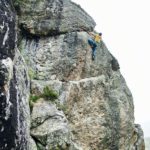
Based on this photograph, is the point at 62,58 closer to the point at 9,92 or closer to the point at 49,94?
the point at 49,94

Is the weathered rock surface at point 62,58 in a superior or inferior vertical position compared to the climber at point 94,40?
inferior

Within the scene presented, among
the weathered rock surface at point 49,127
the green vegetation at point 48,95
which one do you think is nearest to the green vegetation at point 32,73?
the green vegetation at point 48,95

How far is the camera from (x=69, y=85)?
34281 mm

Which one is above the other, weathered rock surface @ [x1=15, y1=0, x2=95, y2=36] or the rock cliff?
weathered rock surface @ [x1=15, y1=0, x2=95, y2=36]

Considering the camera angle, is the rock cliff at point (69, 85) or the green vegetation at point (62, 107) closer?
the rock cliff at point (69, 85)

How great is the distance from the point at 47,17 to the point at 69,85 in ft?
24.2

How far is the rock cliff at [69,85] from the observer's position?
3041 centimetres

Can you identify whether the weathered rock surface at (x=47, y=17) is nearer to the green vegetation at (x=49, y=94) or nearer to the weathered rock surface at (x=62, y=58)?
the weathered rock surface at (x=62, y=58)

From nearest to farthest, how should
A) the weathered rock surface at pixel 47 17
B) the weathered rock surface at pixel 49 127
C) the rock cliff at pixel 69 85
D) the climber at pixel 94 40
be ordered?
1. the weathered rock surface at pixel 49 127
2. the rock cliff at pixel 69 85
3. the climber at pixel 94 40
4. the weathered rock surface at pixel 47 17

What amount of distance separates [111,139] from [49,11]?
12911 mm

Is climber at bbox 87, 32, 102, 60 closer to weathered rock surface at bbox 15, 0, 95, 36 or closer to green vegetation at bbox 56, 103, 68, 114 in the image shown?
weathered rock surface at bbox 15, 0, 95, 36

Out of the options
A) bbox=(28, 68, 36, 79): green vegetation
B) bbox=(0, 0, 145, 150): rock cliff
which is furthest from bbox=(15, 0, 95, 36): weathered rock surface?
bbox=(28, 68, 36, 79): green vegetation

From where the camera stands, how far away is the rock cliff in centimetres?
3041

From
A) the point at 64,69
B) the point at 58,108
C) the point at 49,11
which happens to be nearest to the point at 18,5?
the point at 49,11
